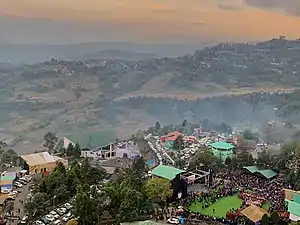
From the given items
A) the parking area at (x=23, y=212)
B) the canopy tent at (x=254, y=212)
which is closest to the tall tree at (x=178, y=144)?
the parking area at (x=23, y=212)

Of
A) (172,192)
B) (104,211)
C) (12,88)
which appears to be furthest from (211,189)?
(12,88)

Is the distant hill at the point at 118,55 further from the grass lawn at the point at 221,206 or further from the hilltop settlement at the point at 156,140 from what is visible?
the grass lawn at the point at 221,206

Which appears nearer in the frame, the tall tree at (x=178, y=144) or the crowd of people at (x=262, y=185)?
the crowd of people at (x=262, y=185)

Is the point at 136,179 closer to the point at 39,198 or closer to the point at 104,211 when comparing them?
the point at 104,211

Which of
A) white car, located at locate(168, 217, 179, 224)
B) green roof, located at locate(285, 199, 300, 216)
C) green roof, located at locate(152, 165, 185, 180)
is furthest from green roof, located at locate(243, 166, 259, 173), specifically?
white car, located at locate(168, 217, 179, 224)

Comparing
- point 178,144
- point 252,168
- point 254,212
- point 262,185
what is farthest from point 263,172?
point 178,144

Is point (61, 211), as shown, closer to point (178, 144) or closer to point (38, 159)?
point (38, 159)
